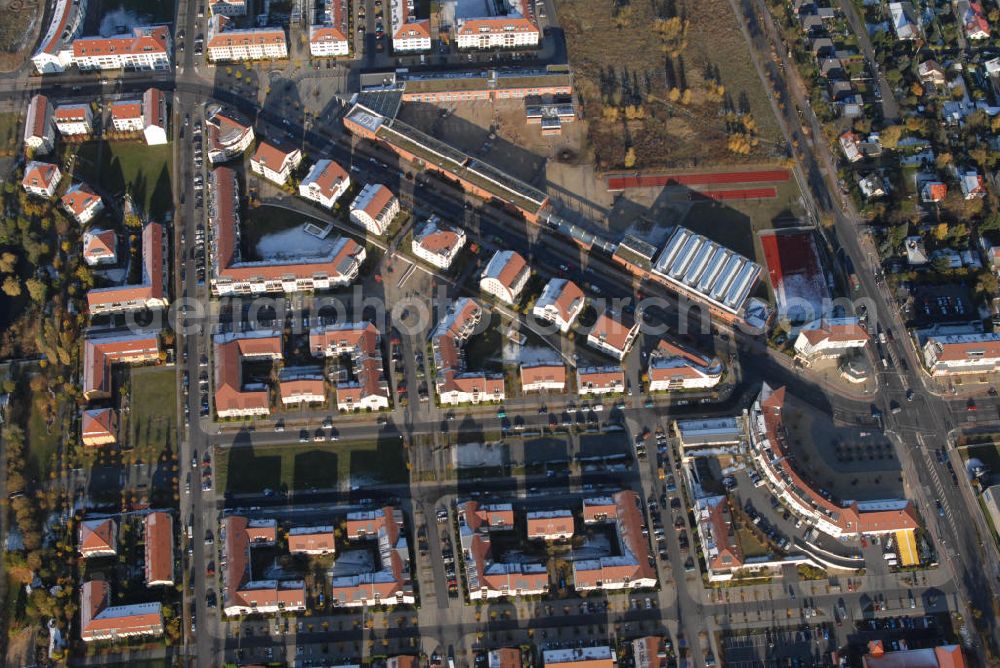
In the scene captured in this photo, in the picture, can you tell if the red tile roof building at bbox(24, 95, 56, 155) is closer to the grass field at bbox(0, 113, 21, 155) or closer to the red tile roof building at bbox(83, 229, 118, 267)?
the grass field at bbox(0, 113, 21, 155)

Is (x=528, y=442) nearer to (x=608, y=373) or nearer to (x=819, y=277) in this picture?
(x=608, y=373)

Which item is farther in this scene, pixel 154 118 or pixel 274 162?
pixel 154 118

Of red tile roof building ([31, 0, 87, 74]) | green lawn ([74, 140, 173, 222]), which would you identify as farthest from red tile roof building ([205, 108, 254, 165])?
red tile roof building ([31, 0, 87, 74])

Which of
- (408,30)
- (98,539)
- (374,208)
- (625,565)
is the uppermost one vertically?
(408,30)

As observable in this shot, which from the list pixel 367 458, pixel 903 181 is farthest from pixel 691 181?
pixel 367 458

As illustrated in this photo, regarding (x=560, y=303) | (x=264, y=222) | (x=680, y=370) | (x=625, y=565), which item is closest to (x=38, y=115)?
(x=264, y=222)

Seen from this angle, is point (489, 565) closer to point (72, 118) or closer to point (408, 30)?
point (408, 30)
